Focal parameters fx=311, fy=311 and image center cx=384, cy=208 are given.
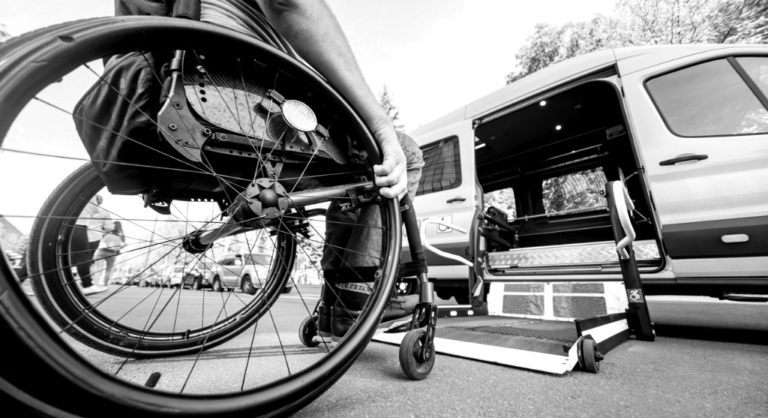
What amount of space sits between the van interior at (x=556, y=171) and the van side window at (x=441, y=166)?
481 millimetres

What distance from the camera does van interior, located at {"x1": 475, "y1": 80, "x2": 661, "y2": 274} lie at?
3.63 metres

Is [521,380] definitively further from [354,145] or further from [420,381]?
[354,145]

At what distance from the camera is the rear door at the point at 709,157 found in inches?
75.2

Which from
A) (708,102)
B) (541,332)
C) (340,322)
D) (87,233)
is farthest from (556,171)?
(87,233)

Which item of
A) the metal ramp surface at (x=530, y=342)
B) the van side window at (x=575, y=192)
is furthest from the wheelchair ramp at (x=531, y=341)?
the van side window at (x=575, y=192)

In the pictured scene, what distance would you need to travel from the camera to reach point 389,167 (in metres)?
0.96

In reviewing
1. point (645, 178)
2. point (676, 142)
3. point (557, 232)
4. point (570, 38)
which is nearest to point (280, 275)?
point (645, 178)

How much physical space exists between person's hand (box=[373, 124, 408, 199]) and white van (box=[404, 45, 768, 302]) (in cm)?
206

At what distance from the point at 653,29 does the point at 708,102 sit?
1077cm

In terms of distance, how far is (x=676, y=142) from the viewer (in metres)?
2.19

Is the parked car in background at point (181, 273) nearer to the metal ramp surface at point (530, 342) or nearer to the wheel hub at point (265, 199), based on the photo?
the wheel hub at point (265, 199)

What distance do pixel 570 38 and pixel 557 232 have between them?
10.2m

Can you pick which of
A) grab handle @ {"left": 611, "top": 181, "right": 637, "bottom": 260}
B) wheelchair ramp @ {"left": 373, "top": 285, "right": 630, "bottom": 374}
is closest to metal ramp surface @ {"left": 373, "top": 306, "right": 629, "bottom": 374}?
wheelchair ramp @ {"left": 373, "top": 285, "right": 630, "bottom": 374}

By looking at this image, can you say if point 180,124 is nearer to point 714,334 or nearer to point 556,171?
point 714,334
